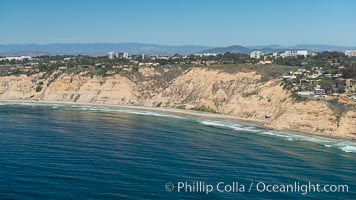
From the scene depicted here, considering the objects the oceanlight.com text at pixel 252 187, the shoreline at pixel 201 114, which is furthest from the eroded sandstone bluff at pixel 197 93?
the oceanlight.com text at pixel 252 187

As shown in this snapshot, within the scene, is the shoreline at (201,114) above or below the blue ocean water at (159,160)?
below

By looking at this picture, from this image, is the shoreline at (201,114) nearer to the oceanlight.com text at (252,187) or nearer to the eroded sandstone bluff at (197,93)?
the eroded sandstone bluff at (197,93)

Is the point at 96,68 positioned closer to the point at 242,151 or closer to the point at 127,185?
the point at 242,151

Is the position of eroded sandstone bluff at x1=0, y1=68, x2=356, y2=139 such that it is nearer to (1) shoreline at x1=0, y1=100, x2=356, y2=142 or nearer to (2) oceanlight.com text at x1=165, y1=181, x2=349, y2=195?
(1) shoreline at x1=0, y1=100, x2=356, y2=142

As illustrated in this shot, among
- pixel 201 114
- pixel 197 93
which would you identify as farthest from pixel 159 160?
pixel 197 93

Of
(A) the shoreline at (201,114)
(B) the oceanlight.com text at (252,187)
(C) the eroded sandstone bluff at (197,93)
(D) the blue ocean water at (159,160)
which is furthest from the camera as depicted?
(C) the eroded sandstone bluff at (197,93)

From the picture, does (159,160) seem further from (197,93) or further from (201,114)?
(197,93)
